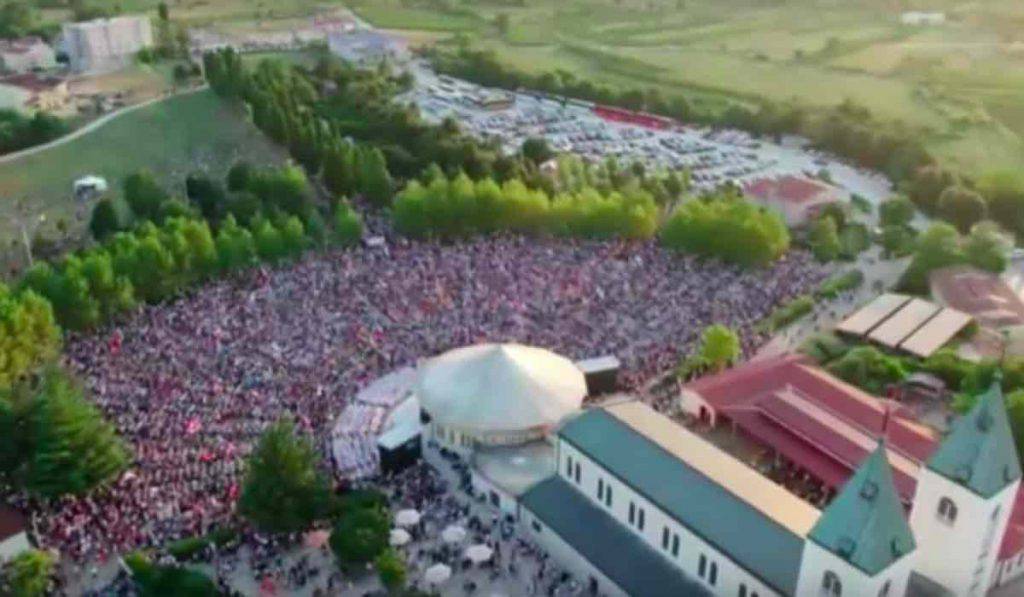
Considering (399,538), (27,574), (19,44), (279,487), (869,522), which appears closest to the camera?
(869,522)

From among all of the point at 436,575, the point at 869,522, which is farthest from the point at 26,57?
the point at 869,522

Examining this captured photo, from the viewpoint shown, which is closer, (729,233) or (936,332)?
(936,332)

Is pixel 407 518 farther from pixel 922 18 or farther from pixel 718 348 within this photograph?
pixel 922 18

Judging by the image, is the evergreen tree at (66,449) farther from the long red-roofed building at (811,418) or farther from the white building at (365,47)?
the white building at (365,47)

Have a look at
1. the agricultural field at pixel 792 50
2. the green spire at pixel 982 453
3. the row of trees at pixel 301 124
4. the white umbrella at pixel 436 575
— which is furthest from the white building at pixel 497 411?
the agricultural field at pixel 792 50

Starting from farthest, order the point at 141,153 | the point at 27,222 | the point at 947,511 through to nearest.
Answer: the point at 141,153, the point at 27,222, the point at 947,511

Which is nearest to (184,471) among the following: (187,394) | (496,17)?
(187,394)

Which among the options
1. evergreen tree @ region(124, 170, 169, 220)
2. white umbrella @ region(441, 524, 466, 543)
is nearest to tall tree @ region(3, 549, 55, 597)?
white umbrella @ region(441, 524, 466, 543)
